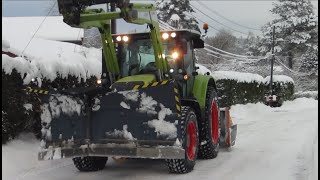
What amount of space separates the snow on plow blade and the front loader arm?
900mm

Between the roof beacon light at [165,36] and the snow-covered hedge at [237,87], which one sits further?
the snow-covered hedge at [237,87]

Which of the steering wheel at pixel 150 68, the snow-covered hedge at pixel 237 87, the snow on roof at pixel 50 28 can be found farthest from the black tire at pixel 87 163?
→ the snow on roof at pixel 50 28

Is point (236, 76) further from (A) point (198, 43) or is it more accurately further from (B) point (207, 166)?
(B) point (207, 166)

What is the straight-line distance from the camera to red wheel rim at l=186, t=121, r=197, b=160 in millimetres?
7017

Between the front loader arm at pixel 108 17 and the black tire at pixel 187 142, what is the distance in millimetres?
772

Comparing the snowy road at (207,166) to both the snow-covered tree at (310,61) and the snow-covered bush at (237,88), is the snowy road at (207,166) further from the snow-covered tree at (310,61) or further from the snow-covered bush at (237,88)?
the snow-covered tree at (310,61)

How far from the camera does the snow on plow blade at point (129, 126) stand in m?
6.32

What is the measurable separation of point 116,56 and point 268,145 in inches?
172

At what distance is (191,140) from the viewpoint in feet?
23.6

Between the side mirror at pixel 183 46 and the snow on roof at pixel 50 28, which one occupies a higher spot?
the side mirror at pixel 183 46

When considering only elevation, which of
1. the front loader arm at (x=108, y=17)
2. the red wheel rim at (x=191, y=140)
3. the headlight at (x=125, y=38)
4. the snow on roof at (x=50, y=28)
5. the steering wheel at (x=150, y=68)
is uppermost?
the front loader arm at (x=108, y=17)

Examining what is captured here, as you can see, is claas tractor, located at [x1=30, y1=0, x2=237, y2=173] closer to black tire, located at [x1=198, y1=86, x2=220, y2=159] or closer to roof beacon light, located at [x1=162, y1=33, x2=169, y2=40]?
roof beacon light, located at [x1=162, y1=33, x2=169, y2=40]

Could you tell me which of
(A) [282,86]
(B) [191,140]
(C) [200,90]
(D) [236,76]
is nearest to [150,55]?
(C) [200,90]

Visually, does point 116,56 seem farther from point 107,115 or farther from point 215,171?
point 215,171
